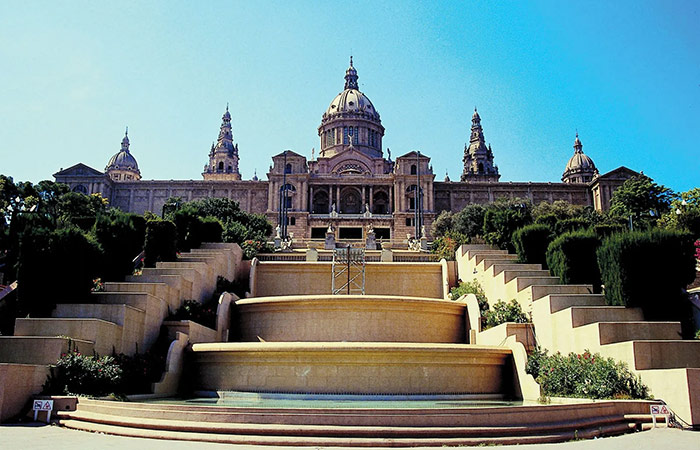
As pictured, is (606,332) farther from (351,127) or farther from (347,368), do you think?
(351,127)

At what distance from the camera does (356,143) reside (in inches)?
4304

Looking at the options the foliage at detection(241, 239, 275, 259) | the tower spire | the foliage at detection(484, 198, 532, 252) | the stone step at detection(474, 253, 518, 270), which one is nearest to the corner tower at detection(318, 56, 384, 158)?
the tower spire

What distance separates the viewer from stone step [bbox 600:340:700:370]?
502 inches

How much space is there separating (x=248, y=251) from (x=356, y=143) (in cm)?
8091

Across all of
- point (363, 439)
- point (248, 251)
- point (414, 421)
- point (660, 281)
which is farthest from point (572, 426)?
point (248, 251)

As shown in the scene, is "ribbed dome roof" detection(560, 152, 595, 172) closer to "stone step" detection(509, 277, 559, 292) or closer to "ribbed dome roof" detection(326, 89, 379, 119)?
"ribbed dome roof" detection(326, 89, 379, 119)

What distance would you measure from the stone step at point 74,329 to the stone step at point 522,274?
1234 cm

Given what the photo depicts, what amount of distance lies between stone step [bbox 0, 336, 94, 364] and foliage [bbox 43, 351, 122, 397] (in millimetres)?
181

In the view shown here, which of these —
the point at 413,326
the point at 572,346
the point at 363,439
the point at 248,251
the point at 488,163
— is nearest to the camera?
the point at 363,439

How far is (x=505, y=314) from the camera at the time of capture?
18531mm

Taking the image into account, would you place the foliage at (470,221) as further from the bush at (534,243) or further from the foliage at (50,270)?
the foliage at (50,270)

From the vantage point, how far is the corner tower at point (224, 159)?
127562 millimetres

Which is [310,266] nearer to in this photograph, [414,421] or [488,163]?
[414,421]

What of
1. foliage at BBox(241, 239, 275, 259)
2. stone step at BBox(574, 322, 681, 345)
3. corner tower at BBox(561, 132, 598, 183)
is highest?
corner tower at BBox(561, 132, 598, 183)
